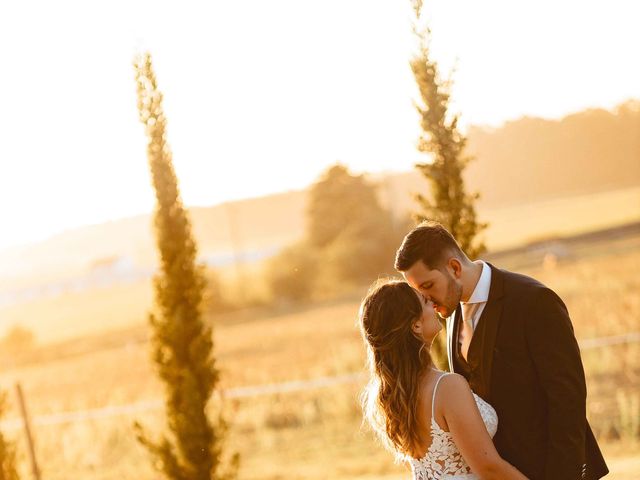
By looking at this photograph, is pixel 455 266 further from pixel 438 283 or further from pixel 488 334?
pixel 488 334

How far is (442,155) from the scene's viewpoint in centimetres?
803

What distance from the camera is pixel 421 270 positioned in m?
4.10

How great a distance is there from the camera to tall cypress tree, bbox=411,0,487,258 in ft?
26.0

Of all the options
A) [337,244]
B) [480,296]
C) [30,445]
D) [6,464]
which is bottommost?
[337,244]

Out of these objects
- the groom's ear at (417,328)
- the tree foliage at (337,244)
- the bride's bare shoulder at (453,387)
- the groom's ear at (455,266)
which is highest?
the groom's ear at (455,266)

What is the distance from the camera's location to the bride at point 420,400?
3846mm

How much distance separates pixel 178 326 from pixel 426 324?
4.94m

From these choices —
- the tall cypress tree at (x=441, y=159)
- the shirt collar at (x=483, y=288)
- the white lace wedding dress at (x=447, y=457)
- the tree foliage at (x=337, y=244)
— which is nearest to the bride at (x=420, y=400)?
the white lace wedding dress at (x=447, y=457)

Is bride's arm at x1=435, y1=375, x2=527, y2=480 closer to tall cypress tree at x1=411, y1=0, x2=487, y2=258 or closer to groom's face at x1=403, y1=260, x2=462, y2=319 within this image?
groom's face at x1=403, y1=260, x2=462, y2=319

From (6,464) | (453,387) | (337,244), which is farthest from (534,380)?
(337,244)

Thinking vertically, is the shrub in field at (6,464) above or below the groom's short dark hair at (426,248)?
below

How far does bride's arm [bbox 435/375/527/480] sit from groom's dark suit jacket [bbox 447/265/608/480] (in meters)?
0.18

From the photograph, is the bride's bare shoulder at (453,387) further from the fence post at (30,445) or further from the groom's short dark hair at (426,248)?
the fence post at (30,445)

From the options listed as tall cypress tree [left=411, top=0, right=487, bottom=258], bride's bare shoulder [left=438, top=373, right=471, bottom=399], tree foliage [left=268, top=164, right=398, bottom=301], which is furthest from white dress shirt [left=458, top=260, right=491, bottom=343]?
tree foliage [left=268, top=164, right=398, bottom=301]
